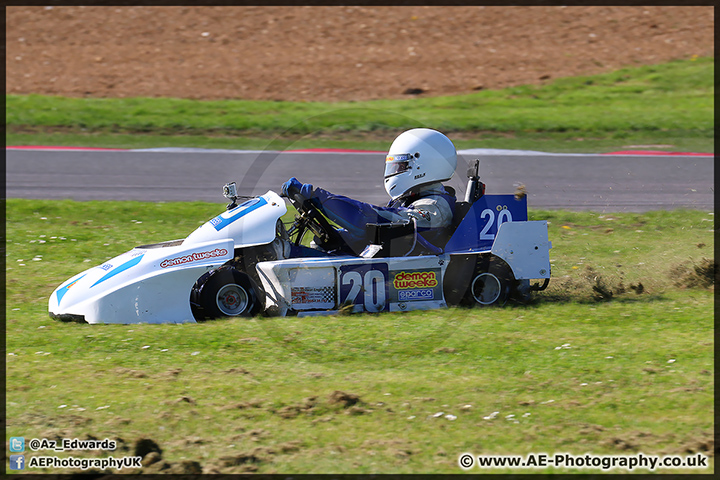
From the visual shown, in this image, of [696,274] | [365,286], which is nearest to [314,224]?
[365,286]

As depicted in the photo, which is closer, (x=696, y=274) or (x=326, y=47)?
(x=696, y=274)

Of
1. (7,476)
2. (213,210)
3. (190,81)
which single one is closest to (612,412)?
(7,476)

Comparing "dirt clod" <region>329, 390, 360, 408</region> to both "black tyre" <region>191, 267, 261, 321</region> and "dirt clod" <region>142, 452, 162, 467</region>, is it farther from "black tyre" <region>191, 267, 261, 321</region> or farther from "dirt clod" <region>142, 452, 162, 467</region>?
"black tyre" <region>191, 267, 261, 321</region>

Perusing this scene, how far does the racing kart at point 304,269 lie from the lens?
248 inches

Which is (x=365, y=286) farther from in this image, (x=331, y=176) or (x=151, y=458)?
(x=331, y=176)

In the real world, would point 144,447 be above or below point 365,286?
below

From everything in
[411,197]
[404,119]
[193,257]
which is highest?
[404,119]

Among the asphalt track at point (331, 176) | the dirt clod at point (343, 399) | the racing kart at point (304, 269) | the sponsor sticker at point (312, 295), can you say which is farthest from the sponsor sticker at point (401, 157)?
the asphalt track at point (331, 176)

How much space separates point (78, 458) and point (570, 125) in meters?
13.7

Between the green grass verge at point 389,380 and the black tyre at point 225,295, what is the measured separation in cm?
17

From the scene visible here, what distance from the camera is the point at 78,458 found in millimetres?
4129

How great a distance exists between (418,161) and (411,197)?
36 centimetres

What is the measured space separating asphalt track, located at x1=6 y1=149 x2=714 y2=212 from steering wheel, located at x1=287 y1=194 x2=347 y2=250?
465cm

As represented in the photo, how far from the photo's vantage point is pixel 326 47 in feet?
67.2
